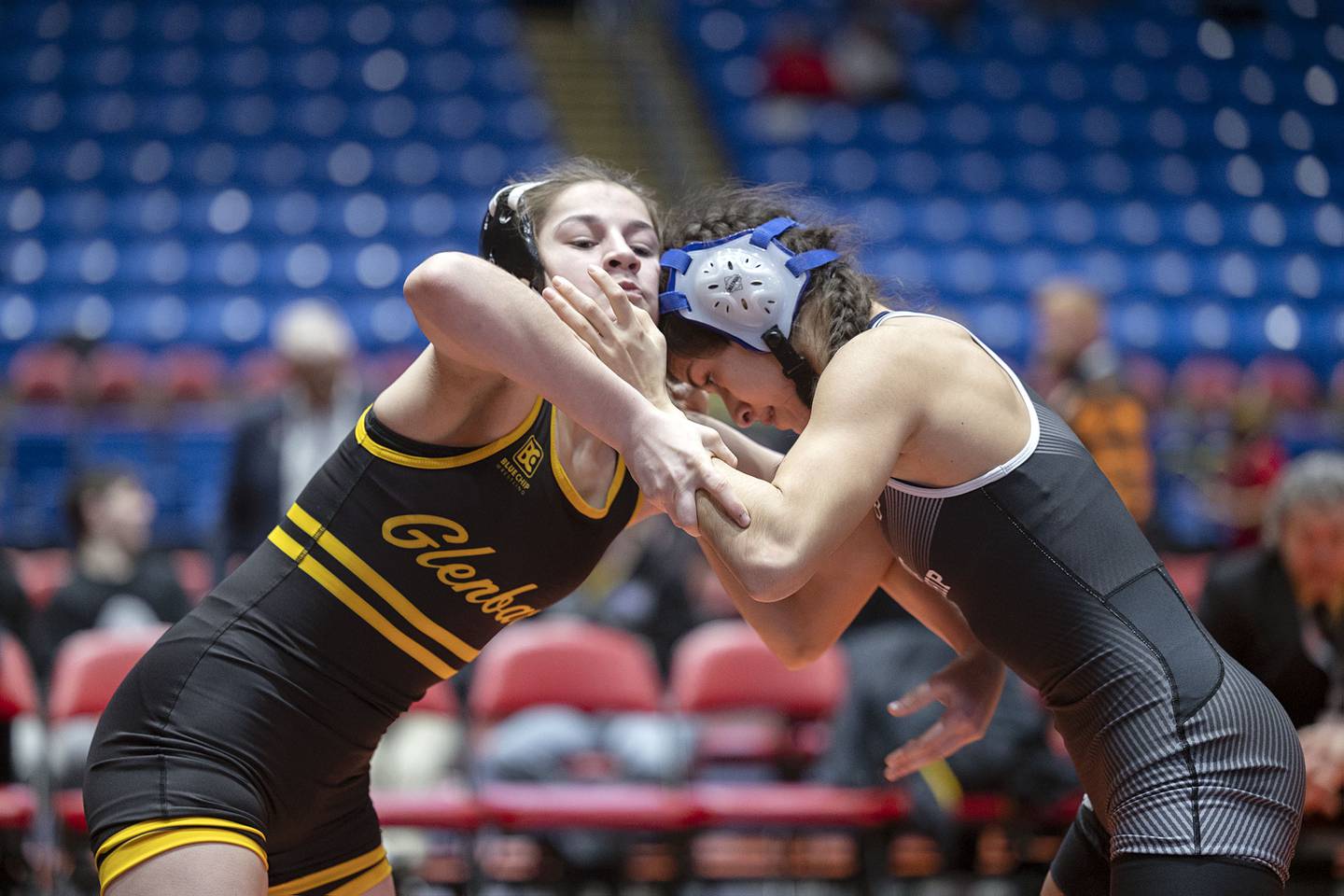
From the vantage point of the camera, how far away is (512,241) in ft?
7.98

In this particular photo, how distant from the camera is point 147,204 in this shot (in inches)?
477

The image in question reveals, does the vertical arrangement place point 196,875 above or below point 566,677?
above

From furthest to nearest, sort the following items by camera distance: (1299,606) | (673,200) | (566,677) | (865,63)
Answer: (865,63)
(673,200)
(566,677)
(1299,606)

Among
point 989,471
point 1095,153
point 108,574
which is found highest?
point 989,471

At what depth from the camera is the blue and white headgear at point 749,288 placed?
2359 millimetres

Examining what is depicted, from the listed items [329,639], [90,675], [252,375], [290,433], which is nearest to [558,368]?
[329,639]

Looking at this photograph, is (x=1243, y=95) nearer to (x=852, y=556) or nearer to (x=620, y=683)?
(x=620, y=683)

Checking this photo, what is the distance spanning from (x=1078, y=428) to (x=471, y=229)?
712 cm

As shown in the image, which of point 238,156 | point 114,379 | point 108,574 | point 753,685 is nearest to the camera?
point 753,685

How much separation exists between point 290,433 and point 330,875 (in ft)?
11.4

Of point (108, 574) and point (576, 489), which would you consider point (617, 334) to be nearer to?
point (576, 489)

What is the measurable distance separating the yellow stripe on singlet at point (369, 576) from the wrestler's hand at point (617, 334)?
0.53 m

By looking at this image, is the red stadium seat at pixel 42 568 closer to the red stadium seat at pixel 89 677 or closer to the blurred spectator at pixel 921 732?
the red stadium seat at pixel 89 677

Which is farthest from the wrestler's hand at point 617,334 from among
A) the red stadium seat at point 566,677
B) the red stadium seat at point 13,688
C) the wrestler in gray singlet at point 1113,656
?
the red stadium seat at point 13,688
